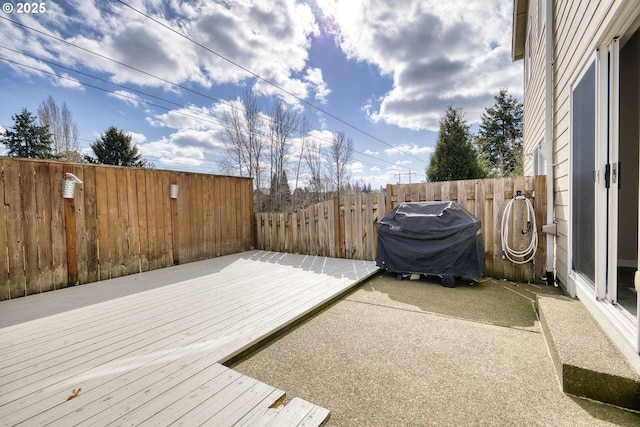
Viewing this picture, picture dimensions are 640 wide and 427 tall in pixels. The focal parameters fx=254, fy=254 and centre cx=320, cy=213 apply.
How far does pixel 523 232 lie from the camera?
11.7ft

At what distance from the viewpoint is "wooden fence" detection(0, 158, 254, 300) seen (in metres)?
3.29

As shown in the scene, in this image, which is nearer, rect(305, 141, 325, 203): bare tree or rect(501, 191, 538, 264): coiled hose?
rect(501, 191, 538, 264): coiled hose

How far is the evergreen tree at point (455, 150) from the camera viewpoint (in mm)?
12438

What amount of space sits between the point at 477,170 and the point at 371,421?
14.0m

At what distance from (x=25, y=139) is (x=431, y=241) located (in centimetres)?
2401

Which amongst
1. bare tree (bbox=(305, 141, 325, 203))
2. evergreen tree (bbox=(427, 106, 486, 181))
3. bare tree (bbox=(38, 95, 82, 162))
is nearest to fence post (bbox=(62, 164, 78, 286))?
bare tree (bbox=(305, 141, 325, 203))

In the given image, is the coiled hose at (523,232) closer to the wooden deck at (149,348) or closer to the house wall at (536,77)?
the house wall at (536,77)

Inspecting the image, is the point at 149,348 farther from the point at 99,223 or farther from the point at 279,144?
the point at 279,144

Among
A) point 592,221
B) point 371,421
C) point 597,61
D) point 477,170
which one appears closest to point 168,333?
point 371,421

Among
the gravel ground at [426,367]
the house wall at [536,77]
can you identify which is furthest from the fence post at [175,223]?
the house wall at [536,77]

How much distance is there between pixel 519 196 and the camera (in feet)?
11.5

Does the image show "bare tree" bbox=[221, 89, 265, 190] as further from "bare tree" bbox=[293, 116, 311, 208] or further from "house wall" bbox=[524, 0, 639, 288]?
"house wall" bbox=[524, 0, 639, 288]

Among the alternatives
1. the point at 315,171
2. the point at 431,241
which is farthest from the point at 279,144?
the point at 431,241

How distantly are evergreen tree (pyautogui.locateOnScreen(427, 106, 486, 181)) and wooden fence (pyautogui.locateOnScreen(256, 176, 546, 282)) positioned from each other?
30.4ft
